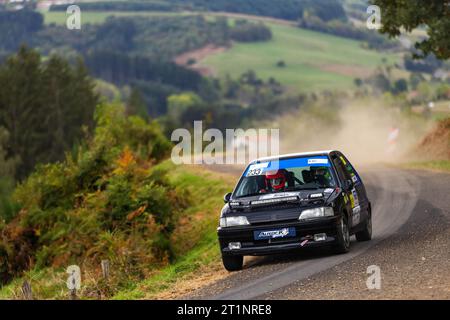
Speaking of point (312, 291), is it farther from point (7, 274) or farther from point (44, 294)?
point (7, 274)

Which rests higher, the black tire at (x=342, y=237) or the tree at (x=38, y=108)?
the black tire at (x=342, y=237)

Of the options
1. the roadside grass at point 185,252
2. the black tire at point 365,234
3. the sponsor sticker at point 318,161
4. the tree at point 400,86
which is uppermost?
the sponsor sticker at point 318,161

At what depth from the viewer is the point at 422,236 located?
585 inches

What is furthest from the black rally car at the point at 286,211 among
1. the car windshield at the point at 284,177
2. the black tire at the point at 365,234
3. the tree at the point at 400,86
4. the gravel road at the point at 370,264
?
the tree at the point at 400,86

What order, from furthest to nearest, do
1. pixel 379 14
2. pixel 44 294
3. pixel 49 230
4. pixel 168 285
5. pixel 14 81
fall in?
1. pixel 14 81
2. pixel 379 14
3. pixel 49 230
4. pixel 44 294
5. pixel 168 285

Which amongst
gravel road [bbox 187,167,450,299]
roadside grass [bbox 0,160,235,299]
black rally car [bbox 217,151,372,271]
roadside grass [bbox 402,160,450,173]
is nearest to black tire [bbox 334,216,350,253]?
black rally car [bbox 217,151,372,271]

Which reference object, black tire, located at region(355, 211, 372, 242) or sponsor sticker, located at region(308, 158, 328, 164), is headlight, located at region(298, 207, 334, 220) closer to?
sponsor sticker, located at region(308, 158, 328, 164)

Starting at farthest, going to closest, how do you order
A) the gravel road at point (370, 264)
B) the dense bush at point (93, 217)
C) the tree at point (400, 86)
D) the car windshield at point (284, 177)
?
1. the tree at point (400, 86)
2. the dense bush at point (93, 217)
3. the car windshield at point (284, 177)
4. the gravel road at point (370, 264)

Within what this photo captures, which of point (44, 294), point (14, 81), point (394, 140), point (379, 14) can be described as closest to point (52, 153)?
point (14, 81)

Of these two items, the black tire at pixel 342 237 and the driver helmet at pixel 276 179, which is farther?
the driver helmet at pixel 276 179

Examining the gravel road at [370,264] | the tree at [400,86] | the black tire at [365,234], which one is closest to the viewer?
the gravel road at [370,264]

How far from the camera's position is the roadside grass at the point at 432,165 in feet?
95.0

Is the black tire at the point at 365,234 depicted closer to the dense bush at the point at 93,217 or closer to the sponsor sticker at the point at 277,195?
the sponsor sticker at the point at 277,195
